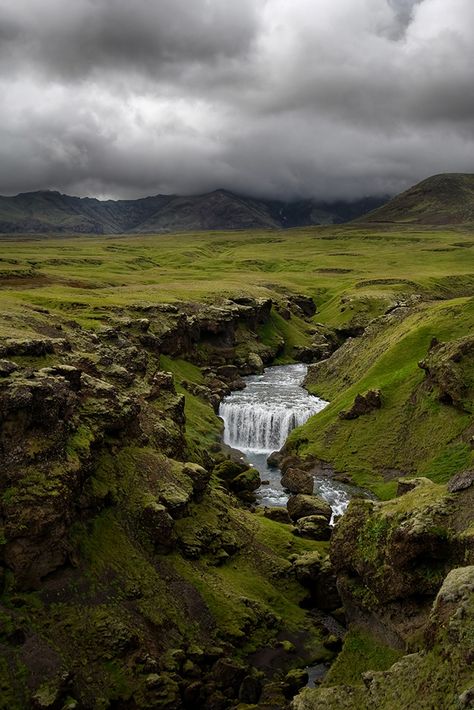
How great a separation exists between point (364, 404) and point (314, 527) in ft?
87.5

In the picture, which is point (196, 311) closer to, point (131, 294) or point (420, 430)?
point (131, 294)

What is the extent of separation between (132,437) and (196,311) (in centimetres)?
8672

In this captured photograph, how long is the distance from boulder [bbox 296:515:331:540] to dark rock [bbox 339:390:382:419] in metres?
23.9

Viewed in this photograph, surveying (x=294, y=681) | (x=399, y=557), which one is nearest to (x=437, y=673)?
(x=399, y=557)

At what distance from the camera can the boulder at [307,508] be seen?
5694 centimetres

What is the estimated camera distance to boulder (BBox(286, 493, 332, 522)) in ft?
187

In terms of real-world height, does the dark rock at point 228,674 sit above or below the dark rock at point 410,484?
below

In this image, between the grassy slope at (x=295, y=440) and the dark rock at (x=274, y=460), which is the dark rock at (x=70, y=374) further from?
the dark rock at (x=274, y=460)

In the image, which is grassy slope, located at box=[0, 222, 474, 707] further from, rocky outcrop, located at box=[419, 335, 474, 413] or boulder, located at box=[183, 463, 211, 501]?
boulder, located at box=[183, 463, 211, 501]

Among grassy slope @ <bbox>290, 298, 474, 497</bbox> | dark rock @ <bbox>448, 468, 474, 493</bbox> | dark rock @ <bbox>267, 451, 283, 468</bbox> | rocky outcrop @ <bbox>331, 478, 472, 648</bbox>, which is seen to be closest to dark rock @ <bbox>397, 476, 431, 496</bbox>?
rocky outcrop @ <bbox>331, 478, 472, 648</bbox>

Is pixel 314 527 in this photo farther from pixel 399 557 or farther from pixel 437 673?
pixel 437 673

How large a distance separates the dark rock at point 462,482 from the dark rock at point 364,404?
3984 centimetres

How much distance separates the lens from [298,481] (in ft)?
215

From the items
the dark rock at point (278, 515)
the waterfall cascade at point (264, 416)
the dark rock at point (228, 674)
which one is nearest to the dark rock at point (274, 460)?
the waterfall cascade at point (264, 416)
